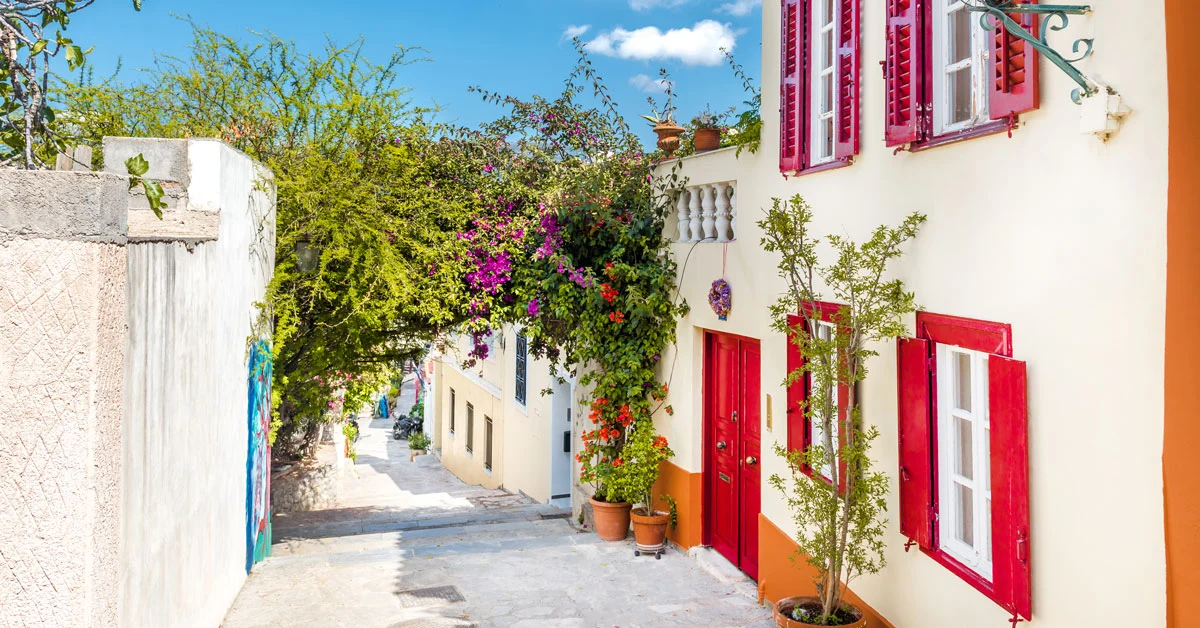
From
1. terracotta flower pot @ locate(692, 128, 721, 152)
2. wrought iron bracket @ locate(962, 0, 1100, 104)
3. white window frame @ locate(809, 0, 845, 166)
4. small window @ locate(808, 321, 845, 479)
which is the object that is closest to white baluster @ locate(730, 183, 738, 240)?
terracotta flower pot @ locate(692, 128, 721, 152)

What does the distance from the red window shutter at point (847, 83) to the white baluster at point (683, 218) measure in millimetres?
2771

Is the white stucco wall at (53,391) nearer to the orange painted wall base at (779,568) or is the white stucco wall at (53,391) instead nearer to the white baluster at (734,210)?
the orange painted wall base at (779,568)

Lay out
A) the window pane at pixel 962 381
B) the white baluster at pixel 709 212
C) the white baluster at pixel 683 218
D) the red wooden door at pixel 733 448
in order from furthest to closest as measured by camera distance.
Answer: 1. the white baluster at pixel 683 218
2. the white baluster at pixel 709 212
3. the red wooden door at pixel 733 448
4. the window pane at pixel 962 381

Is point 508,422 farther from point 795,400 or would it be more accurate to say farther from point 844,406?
point 844,406

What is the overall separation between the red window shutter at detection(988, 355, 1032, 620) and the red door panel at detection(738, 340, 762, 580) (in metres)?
3.03

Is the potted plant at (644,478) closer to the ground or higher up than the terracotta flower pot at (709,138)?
closer to the ground

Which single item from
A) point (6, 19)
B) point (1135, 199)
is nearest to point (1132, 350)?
point (1135, 199)

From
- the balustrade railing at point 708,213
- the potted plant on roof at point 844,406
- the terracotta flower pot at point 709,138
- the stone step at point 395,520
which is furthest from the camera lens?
the stone step at point 395,520

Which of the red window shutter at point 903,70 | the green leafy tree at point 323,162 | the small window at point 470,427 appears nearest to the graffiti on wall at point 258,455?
the green leafy tree at point 323,162

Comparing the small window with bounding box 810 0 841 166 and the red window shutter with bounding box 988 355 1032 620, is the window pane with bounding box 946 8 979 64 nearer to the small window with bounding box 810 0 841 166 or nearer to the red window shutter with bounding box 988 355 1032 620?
the small window with bounding box 810 0 841 166

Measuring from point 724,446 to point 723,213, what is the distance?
207 centimetres

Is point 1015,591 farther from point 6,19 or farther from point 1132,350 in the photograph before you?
point 6,19

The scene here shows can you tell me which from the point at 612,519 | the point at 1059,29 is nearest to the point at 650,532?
the point at 612,519

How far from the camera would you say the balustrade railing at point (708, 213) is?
738cm
